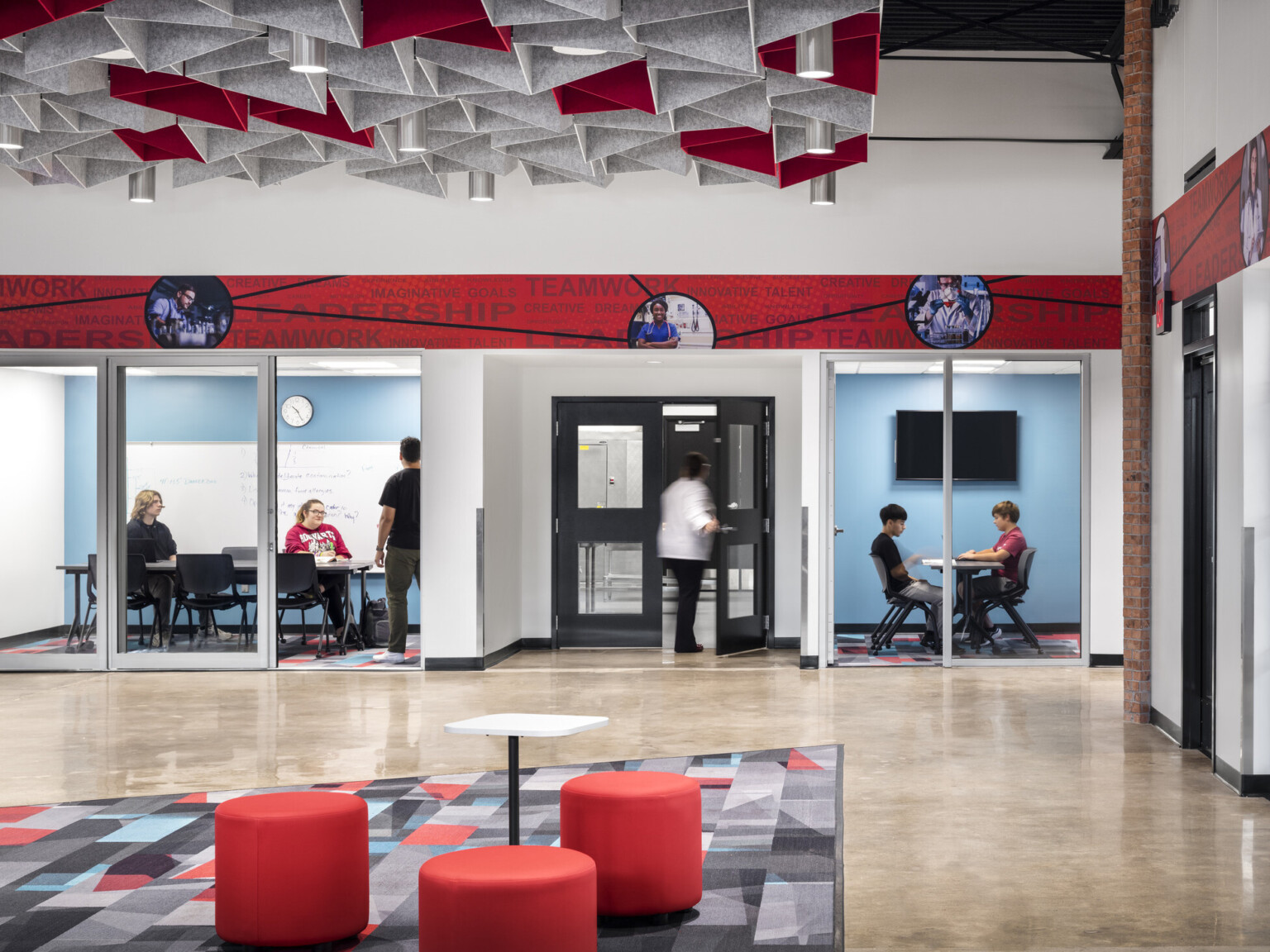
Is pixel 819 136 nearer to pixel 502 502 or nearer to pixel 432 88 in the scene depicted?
pixel 432 88

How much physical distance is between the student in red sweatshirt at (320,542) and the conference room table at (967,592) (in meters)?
5.11

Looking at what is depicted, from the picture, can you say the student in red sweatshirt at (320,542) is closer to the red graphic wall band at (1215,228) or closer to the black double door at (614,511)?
the black double door at (614,511)

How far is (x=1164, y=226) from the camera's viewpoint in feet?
23.7

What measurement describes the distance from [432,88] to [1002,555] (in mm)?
6272

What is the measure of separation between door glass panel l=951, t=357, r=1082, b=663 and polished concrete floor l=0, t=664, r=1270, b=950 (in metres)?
0.41

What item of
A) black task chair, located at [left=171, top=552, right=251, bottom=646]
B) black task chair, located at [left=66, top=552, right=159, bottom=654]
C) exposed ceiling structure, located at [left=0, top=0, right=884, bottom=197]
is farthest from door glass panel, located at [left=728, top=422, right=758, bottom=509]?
black task chair, located at [left=66, top=552, right=159, bottom=654]

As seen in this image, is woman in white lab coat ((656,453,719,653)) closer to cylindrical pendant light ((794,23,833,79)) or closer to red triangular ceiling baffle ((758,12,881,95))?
red triangular ceiling baffle ((758,12,881,95))

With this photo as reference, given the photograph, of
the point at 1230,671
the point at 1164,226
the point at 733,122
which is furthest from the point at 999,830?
the point at 1164,226

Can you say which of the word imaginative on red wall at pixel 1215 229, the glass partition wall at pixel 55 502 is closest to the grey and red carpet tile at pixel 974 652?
the word imaginative on red wall at pixel 1215 229

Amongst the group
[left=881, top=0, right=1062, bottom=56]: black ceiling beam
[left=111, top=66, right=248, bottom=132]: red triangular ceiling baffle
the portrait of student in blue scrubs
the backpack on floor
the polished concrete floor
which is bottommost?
the polished concrete floor

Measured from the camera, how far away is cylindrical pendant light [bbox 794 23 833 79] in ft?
16.0

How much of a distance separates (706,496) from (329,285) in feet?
11.5

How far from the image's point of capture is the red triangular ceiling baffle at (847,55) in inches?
199

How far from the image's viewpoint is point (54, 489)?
9.81m
